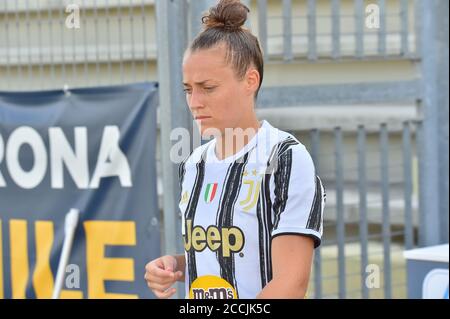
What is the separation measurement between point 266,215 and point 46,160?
2.53 m

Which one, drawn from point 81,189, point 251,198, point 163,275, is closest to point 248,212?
point 251,198

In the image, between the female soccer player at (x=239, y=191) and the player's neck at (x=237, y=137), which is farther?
the player's neck at (x=237, y=137)

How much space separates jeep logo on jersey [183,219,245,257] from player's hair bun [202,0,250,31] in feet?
1.43

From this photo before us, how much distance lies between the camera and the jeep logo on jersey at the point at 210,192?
2.04 meters

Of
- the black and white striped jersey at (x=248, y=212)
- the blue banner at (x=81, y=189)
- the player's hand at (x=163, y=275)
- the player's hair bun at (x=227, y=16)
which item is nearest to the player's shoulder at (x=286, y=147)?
the black and white striped jersey at (x=248, y=212)

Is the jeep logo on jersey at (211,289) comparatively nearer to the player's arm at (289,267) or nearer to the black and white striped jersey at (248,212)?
the black and white striped jersey at (248,212)

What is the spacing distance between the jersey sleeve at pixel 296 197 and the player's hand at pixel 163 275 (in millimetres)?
301

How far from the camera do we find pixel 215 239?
6.59 ft

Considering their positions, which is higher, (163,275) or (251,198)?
(251,198)
